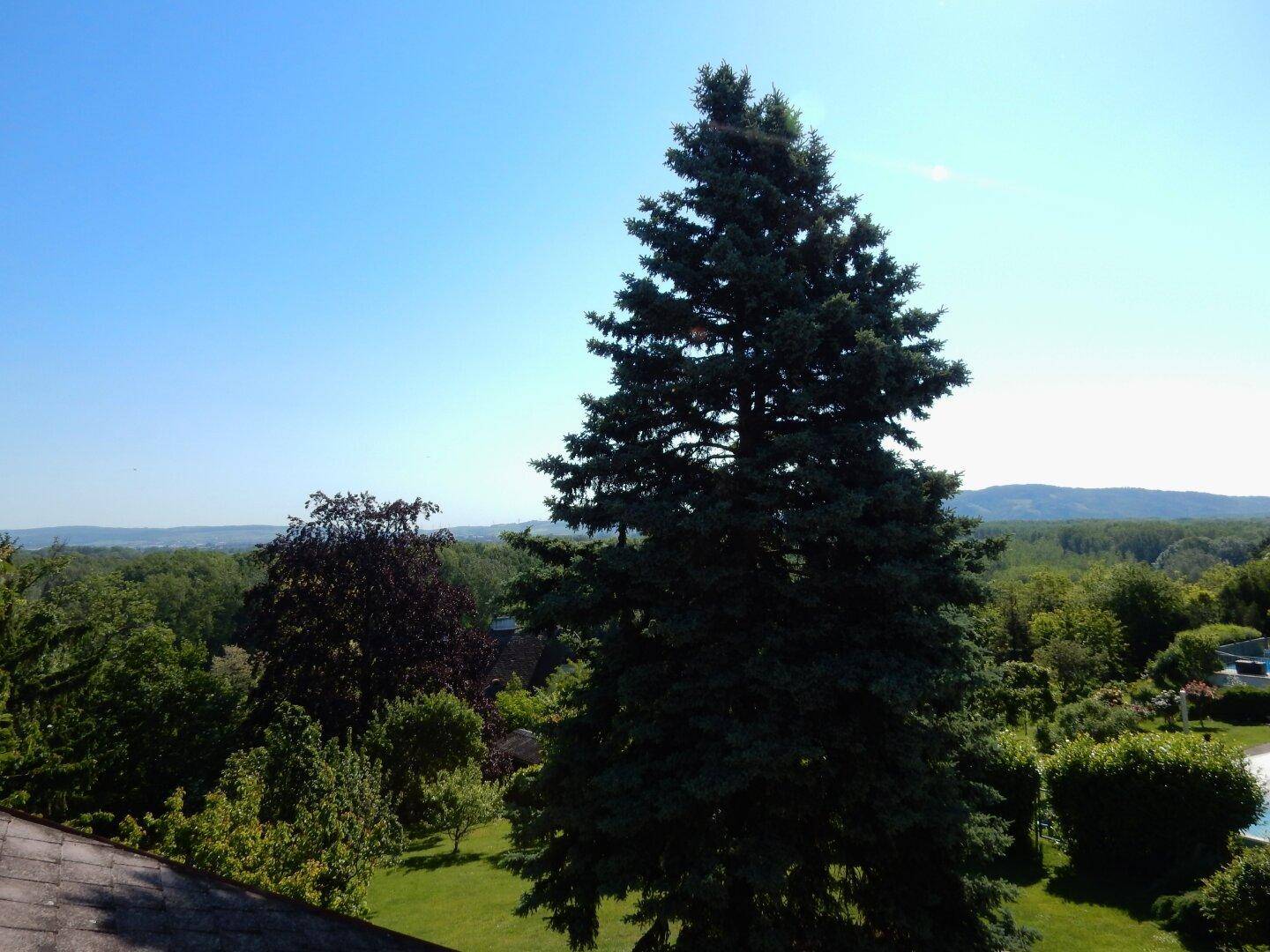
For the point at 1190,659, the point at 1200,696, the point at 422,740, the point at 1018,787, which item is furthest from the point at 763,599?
the point at 1190,659

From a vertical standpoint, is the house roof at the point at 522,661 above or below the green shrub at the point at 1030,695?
below

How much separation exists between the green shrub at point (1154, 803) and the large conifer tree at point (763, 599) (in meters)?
7.81

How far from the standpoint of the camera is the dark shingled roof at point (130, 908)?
3297 millimetres

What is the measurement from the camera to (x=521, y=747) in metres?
27.0

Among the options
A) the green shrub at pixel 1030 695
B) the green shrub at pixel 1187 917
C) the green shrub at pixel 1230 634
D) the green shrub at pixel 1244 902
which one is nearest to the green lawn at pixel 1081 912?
the green shrub at pixel 1187 917

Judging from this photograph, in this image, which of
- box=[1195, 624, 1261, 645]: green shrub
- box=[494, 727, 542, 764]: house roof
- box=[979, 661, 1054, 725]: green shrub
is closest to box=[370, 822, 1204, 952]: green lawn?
box=[494, 727, 542, 764]: house roof

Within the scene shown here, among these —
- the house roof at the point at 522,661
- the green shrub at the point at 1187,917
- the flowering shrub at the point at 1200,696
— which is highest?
the green shrub at the point at 1187,917

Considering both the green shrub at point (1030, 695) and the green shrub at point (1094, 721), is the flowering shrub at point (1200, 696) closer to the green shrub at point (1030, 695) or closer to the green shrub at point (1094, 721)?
the green shrub at point (1030, 695)

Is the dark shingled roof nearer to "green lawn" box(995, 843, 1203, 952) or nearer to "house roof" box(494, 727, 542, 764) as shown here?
"green lawn" box(995, 843, 1203, 952)

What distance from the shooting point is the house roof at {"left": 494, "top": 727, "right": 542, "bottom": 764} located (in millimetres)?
25688

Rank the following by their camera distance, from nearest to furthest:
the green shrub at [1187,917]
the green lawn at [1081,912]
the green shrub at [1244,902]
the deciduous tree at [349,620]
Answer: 1. the green shrub at [1244,902]
2. the green shrub at [1187,917]
3. the green lawn at [1081,912]
4. the deciduous tree at [349,620]

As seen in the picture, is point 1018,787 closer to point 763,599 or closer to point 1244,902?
point 1244,902

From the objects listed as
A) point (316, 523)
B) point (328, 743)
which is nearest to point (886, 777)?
point (328, 743)

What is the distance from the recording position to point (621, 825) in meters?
7.90
